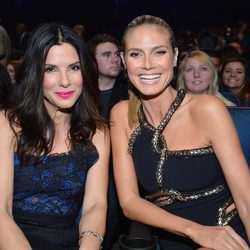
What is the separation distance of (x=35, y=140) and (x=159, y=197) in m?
0.58

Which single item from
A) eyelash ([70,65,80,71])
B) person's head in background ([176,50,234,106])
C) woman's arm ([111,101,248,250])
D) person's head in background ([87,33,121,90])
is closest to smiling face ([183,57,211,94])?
person's head in background ([176,50,234,106])

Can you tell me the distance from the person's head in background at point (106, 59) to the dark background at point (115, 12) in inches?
427

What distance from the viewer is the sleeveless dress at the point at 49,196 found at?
1710mm

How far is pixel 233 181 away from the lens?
1655mm

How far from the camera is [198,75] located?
3.31 metres

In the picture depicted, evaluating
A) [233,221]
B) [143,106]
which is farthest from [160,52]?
[233,221]

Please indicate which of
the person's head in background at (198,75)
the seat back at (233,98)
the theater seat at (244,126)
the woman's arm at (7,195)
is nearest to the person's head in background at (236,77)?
the person's head in background at (198,75)

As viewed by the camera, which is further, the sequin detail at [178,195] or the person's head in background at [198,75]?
the person's head in background at [198,75]

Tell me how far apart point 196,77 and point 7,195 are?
2.05m

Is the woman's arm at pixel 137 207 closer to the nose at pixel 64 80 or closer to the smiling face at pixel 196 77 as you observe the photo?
the nose at pixel 64 80

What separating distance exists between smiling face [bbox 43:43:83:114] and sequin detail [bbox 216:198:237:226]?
29.7 inches

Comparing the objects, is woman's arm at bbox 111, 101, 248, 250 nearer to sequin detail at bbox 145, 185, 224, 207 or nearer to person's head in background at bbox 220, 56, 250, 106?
sequin detail at bbox 145, 185, 224, 207

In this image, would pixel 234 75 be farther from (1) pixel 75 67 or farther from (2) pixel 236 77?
(1) pixel 75 67

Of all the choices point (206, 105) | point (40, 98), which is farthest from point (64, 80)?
point (206, 105)
